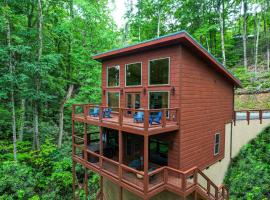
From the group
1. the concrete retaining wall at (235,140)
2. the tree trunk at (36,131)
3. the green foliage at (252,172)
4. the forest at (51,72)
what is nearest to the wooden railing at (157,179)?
the green foliage at (252,172)

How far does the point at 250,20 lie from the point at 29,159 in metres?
37.1

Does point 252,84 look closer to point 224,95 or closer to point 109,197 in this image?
point 224,95

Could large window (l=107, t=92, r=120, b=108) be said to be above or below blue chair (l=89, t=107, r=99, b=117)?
above

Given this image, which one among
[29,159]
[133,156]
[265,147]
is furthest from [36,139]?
[265,147]

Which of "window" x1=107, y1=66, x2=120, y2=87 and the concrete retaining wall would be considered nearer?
the concrete retaining wall

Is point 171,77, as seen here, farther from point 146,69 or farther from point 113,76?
point 113,76

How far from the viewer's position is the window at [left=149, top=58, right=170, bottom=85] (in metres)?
7.79

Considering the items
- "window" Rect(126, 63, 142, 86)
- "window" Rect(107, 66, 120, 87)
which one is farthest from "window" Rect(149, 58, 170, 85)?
"window" Rect(107, 66, 120, 87)

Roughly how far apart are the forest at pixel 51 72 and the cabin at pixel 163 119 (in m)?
4.44

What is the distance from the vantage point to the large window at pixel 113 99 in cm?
1022

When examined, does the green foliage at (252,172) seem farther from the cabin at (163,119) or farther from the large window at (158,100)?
the large window at (158,100)

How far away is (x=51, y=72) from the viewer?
53.1 feet

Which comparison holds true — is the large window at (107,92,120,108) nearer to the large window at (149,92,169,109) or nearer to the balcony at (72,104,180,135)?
the balcony at (72,104,180,135)

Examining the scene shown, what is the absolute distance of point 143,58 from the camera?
28.5ft
